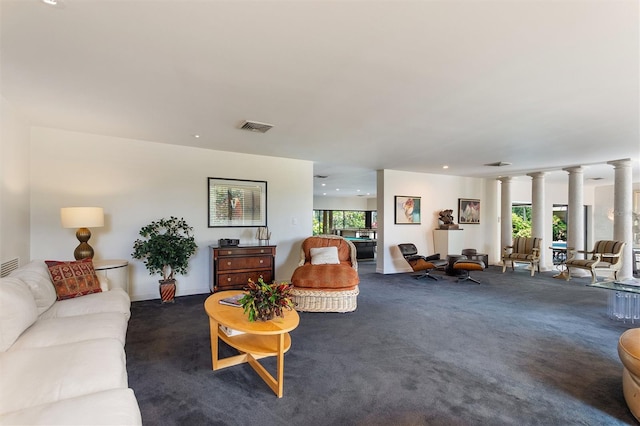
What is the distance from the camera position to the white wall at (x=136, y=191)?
4.11 m

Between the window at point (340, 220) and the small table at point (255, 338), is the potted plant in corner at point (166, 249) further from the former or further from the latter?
the window at point (340, 220)

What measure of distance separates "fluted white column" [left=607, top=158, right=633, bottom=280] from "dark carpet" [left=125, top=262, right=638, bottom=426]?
321cm

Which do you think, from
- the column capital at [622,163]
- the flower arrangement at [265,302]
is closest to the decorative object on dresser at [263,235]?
the flower arrangement at [265,302]

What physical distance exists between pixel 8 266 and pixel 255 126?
299 centimetres

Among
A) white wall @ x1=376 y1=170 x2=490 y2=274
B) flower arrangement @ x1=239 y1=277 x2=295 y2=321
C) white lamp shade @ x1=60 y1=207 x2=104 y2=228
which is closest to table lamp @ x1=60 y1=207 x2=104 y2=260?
white lamp shade @ x1=60 y1=207 x2=104 y2=228

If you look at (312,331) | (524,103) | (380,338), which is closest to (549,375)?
(380,338)

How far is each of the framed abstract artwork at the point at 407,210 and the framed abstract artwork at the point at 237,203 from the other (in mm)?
3401

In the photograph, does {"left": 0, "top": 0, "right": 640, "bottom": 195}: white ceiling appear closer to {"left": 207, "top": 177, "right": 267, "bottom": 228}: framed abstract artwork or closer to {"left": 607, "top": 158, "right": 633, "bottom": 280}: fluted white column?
{"left": 207, "top": 177, "right": 267, "bottom": 228}: framed abstract artwork

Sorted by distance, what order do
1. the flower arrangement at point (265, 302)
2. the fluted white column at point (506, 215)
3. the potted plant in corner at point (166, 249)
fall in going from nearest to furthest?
the flower arrangement at point (265, 302), the potted plant in corner at point (166, 249), the fluted white column at point (506, 215)

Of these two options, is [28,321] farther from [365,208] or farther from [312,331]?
[365,208]

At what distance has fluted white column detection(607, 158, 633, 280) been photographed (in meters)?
6.23

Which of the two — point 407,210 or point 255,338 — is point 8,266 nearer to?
point 255,338

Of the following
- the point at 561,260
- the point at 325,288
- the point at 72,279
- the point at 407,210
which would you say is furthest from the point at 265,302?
the point at 561,260

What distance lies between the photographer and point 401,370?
2588mm
